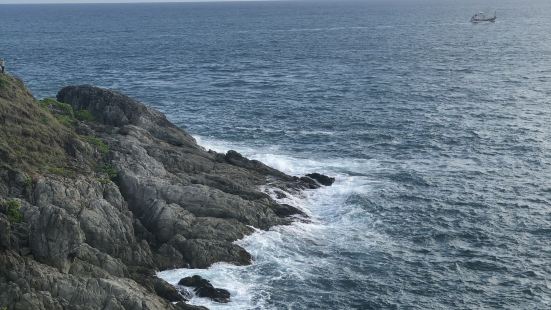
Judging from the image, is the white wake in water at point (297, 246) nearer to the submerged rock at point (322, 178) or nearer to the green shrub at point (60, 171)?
the submerged rock at point (322, 178)

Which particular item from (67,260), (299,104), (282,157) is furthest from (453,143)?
(67,260)

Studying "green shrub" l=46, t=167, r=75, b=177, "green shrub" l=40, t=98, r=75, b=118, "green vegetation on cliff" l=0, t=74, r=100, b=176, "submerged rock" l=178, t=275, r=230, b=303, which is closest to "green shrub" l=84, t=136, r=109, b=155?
"green vegetation on cliff" l=0, t=74, r=100, b=176

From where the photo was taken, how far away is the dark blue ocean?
51812mm

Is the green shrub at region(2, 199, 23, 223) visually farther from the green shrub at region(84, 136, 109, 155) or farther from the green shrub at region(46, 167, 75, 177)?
the green shrub at region(84, 136, 109, 155)

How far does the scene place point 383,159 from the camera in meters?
82.0

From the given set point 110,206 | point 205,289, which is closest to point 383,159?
point 205,289

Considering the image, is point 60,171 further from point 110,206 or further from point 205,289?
point 205,289

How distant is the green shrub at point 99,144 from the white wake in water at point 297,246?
52.7 feet

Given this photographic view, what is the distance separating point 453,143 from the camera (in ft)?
289

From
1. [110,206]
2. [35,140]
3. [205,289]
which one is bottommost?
[205,289]

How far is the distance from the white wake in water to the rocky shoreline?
3.72 feet

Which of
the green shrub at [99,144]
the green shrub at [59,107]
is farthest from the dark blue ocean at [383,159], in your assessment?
the green shrub at [59,107]

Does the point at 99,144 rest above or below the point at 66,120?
below

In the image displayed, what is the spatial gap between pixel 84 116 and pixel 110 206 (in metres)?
26.1
